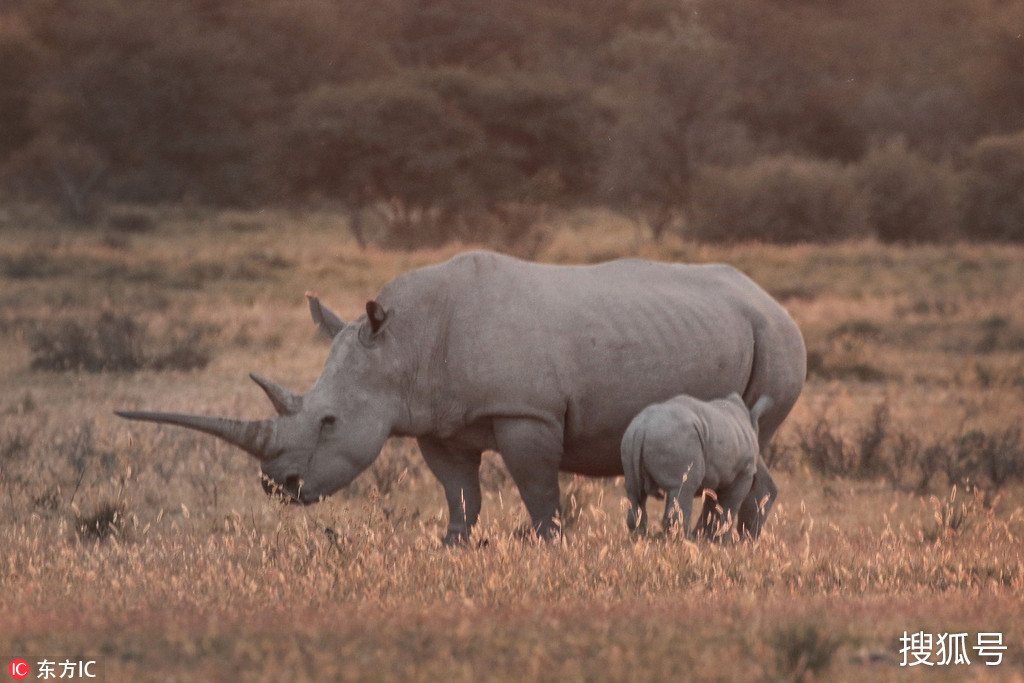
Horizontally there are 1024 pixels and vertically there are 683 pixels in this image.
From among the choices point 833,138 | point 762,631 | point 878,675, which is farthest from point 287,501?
point 833,138

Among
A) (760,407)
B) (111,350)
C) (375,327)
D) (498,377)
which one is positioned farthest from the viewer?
(111,350)

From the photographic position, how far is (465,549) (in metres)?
6.40

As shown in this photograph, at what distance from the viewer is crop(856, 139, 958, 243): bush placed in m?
37.7

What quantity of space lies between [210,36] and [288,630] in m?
42.1

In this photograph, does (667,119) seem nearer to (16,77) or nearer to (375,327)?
(16,77)

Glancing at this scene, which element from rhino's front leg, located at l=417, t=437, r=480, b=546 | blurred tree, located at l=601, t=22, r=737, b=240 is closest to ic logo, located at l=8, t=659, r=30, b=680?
rhino's front leg, located at l=417, t=437, r=480, b=546

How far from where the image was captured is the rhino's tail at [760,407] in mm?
6836

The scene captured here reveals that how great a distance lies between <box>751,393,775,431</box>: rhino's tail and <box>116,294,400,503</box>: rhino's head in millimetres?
1689

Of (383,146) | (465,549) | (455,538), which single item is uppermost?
(465,549)

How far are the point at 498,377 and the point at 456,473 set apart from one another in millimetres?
726

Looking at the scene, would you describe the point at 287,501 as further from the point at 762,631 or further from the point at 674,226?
the point at 674,226

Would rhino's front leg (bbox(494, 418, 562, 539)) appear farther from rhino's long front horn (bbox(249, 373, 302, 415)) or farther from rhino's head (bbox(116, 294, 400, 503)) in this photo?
rhino's long front horn (bbox(249, 373, 302, 415))

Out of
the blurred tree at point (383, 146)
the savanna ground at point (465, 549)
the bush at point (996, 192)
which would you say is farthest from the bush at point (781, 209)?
the savanna ground at point (465, 549)

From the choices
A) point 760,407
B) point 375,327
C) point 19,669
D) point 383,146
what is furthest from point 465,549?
point 383,146
